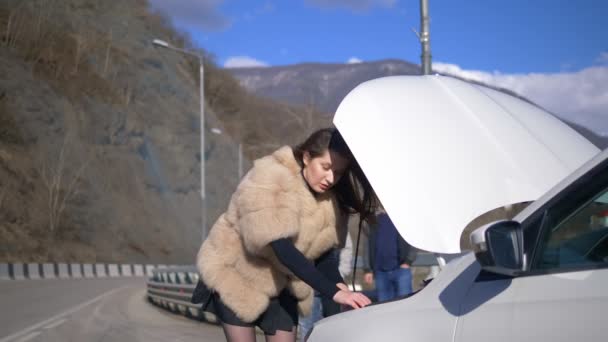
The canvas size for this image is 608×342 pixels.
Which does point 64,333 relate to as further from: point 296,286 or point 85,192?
point 85,192

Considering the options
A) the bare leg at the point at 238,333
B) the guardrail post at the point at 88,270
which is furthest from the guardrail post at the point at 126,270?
the bare leg at the point at 238,333

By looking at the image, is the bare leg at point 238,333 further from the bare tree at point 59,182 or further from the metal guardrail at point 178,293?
the bare tree at point 59,182

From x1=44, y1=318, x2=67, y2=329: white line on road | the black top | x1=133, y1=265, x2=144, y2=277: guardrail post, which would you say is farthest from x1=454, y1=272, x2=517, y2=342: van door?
x1=133, y1=265, x2=144, y2=277: guardrail post

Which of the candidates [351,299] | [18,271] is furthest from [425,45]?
[18,271]

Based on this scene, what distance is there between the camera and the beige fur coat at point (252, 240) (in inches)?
127

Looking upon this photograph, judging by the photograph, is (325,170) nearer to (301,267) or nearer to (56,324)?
(301,267)

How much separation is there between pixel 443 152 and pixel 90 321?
1071 cm

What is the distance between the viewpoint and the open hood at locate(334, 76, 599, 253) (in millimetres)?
2682

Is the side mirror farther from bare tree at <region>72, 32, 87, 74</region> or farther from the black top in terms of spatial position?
bare tree at <region>72, 32, 87, 74</region>

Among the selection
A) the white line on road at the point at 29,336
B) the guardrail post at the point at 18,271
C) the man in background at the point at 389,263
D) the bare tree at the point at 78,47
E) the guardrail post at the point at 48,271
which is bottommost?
the guardrail post at the point at 48,271

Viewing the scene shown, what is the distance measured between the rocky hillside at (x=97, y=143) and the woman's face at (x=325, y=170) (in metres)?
26.2

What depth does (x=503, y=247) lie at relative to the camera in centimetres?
229

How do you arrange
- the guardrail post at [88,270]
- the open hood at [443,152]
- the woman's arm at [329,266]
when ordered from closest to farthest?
the open hood at [443,152]
the woman's arm at [329,266]
the guardrail post at [88,270]

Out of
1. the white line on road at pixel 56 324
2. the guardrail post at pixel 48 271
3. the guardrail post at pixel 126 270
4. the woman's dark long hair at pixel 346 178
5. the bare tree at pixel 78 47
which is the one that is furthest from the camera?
the bare tree at pixel 78 47
